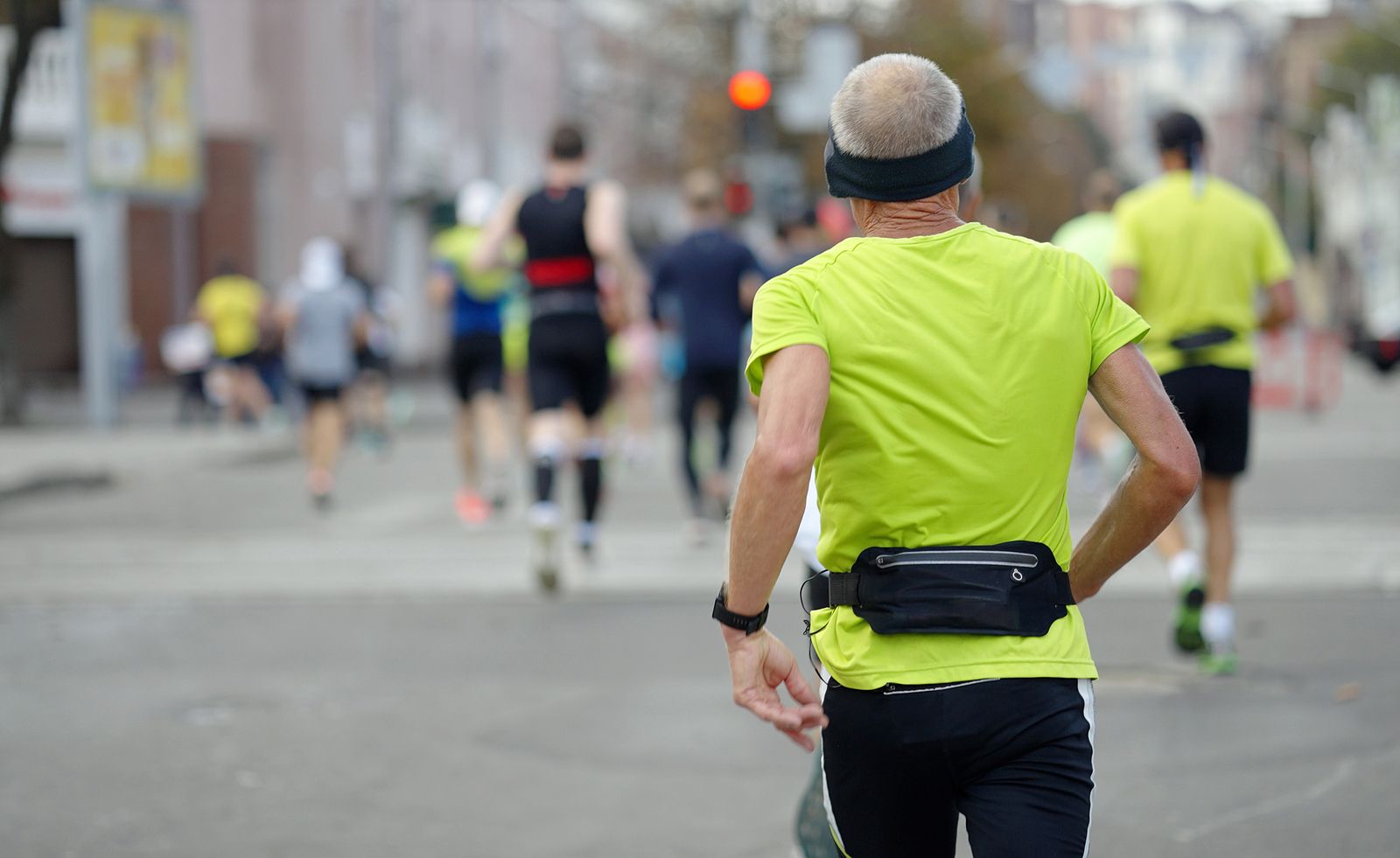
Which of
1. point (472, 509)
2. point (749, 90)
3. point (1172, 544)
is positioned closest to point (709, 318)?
point (472, 509)

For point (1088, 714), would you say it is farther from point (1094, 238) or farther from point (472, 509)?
point (472, 509)

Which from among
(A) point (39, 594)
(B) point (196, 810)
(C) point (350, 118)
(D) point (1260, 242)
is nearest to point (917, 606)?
(B) point (196, 810)

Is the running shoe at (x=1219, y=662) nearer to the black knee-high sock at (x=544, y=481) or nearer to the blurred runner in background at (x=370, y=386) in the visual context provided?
the black knee-high sock at (x=544, y=481)

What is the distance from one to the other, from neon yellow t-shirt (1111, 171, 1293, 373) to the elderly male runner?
3.96 metres

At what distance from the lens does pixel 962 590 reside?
2746 millimetres

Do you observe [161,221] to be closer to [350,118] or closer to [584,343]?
[350,118]

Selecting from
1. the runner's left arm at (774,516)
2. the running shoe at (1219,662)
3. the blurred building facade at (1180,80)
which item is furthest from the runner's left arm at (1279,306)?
the blurred building facade at (1180,80)

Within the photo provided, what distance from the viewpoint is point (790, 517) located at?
Result: 2785mm

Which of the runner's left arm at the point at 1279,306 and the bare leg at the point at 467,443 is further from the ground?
the runner's left arm at the point at 1279,306

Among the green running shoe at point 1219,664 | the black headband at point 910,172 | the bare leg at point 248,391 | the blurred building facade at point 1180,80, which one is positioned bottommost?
the bare leg at point 248,391

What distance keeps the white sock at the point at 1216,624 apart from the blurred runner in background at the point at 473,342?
594 centimetres

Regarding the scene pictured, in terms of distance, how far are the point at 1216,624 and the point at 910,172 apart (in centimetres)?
442

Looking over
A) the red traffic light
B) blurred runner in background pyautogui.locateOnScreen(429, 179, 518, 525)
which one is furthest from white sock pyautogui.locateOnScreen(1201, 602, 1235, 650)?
the red traffic light

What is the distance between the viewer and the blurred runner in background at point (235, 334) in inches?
891
